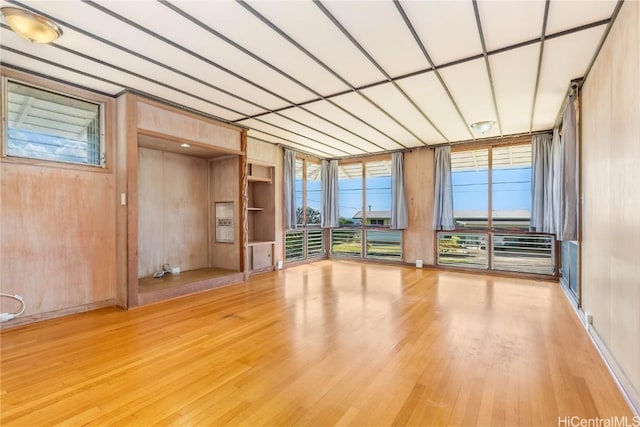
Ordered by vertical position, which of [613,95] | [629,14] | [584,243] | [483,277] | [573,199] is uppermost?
[629,14]

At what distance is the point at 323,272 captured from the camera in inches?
235

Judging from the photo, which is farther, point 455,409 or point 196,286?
point 196,286

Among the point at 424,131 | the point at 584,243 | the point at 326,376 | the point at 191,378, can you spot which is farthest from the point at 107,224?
the point at 584,243

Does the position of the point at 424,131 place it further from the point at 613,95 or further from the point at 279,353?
the point at 279,353

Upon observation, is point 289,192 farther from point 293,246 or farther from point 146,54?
point 146,54

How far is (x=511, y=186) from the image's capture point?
580 centimetres

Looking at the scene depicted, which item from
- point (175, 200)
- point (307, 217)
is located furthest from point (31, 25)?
point (307, 217)

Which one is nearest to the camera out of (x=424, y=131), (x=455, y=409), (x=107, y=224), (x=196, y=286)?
(x=455, y=409)

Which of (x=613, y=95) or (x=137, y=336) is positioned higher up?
(x=613, y=95)

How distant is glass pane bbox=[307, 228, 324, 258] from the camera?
24.1 feet

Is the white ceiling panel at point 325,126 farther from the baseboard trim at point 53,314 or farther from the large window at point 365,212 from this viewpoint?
the baseboard trim at point 53,314

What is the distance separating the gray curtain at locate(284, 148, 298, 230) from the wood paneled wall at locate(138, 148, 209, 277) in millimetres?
1639

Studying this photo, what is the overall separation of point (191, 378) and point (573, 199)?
418 centimetres

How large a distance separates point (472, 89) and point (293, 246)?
482 cm
